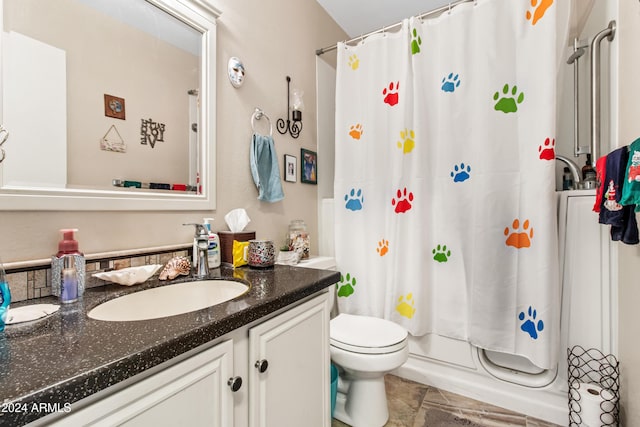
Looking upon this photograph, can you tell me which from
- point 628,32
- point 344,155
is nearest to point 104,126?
point 344,155

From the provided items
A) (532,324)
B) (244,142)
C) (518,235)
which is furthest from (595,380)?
(244,142)

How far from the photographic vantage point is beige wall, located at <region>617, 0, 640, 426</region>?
1.09 meters

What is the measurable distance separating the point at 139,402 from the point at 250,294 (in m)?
0.36

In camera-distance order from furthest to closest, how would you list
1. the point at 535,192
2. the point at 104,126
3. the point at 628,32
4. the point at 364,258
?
the point at 364,258 → the point at 535,192 → the point at 628,32 → the point at 104,126

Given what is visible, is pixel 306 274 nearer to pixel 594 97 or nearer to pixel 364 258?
pixel 364 258

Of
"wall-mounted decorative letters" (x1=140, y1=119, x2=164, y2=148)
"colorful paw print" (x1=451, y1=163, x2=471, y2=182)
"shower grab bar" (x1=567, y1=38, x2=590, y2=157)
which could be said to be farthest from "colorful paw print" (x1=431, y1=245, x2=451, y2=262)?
"wall-mounted decorative letters" (x1=140, y1=119, x2=164, y2=148)

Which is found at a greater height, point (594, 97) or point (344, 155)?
point (594, 97)

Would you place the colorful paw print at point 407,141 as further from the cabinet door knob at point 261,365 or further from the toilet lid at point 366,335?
the cabinet door knob at point 261,365

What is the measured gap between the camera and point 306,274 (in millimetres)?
1075

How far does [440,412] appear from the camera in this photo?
1.53 meters

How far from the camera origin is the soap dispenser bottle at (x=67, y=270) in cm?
79

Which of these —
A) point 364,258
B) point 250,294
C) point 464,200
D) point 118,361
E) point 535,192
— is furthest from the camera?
point 364,258

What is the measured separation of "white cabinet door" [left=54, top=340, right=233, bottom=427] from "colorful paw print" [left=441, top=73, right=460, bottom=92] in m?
1.61

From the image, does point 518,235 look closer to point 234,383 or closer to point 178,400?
point 234,383
